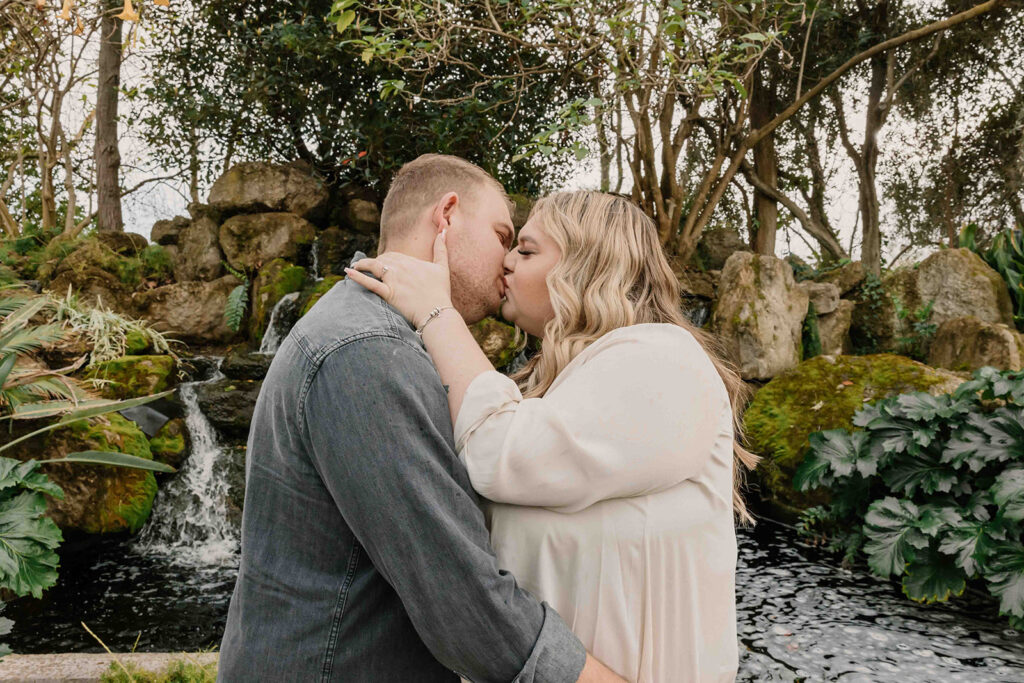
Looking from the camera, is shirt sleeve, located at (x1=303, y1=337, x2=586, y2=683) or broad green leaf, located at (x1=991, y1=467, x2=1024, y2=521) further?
broad green leaf, located at (x1=991, y1=467, x2=1024, y2=521)

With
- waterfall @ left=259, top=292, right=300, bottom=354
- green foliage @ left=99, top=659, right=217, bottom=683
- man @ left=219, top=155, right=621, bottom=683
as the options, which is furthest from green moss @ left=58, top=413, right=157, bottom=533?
man @ left=219, top=155, right=621, bottom=683

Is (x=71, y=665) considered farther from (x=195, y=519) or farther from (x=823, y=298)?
(x=823, y=298)

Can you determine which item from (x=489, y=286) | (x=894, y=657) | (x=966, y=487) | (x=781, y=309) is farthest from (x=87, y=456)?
(x=781, y=309)

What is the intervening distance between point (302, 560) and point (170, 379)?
7726 millimetres

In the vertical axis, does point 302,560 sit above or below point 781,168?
below

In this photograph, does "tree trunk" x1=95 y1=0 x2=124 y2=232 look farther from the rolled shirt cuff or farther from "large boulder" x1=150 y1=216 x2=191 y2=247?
the rolled shirt cuff

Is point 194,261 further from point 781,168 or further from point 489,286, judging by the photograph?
point 781,168

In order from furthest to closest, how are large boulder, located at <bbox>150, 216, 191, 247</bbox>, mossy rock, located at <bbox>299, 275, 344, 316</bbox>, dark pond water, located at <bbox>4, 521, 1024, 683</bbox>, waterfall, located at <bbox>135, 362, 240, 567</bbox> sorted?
large boulder, located at <bbox>150, 216, 191, 247</bbox> < mossy rock, located at <bbox>299, 275, 344, 316</bbox> < waterfall, located at <bbox>135, 362, 240, 567</bbox> < dark pond water, located at <bbox>4, 521, 1024, 683</bbox>

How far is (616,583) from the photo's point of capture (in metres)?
1.58

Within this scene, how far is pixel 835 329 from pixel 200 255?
385 inches

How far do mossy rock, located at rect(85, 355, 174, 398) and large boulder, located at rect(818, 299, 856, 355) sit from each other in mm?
8631

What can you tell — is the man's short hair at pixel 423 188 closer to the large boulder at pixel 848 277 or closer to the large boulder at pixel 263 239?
the large boulder at pixel 263 239

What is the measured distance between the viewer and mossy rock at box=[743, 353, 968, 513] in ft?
23.3

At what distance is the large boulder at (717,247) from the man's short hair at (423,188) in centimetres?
1145
